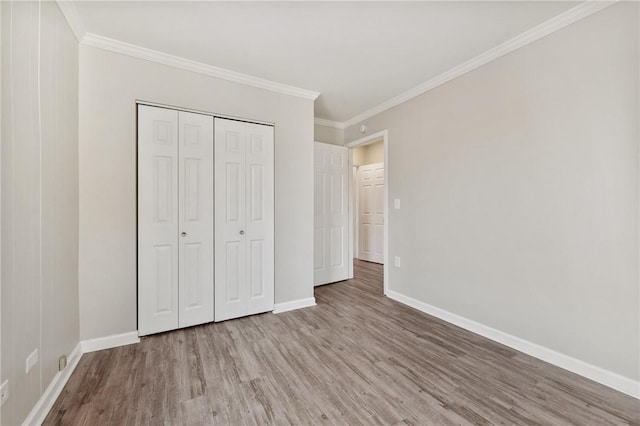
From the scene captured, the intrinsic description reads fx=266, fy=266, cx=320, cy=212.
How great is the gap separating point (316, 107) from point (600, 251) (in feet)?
10.9

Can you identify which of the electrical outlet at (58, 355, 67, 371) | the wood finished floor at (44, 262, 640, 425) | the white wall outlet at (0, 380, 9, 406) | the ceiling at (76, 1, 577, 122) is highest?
the ceiling at (76, 1, 577, 122)

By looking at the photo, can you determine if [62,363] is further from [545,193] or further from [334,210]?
[545,193]

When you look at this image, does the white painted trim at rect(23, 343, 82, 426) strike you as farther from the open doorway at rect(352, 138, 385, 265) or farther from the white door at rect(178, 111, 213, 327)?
the open doorway at rect(352, 138, 385, 265)

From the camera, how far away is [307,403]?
1612mm

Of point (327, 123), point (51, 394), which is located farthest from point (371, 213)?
point (51, 394)

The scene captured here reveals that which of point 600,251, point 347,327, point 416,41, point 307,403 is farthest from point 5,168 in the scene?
point 600,251

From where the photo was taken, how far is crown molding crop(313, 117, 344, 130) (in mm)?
4289

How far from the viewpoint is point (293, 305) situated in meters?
3.14

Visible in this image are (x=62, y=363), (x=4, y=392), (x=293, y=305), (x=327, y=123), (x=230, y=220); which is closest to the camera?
(x=4, y=392)

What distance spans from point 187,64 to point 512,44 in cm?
293

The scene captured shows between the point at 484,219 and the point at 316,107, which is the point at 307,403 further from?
the point at 316,107

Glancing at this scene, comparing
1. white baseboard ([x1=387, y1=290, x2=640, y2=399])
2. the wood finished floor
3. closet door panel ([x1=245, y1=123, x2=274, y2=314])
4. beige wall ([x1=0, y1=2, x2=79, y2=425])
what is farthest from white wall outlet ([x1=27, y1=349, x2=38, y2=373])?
white baseboard ([x1=387, y1=290, x2=640, y2=399])

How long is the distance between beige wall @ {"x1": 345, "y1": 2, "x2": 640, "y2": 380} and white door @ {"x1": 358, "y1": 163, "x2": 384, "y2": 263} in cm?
257

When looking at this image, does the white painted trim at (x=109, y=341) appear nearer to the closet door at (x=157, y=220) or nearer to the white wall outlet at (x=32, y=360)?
the closet door at (x=157, y=220)
